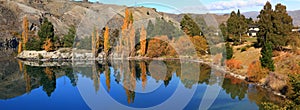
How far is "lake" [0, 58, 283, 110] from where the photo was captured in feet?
72.3

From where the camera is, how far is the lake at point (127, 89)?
22031 millimetres

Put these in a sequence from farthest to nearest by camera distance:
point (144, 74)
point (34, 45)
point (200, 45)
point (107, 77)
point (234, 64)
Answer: point (34, 45)
point (200, 45)
point (144, 74)
point (234, 64)
point (107, 77)

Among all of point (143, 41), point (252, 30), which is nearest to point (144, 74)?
point (143, 41)

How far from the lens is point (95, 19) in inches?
4328

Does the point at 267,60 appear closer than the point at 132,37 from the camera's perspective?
Yes

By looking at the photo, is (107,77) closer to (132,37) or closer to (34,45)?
(132,37)

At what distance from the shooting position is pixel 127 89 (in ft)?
88.7

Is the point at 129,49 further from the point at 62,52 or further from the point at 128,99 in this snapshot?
the point at 128,99

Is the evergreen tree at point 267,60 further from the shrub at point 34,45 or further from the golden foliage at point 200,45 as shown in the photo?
the shrub at point 34,45

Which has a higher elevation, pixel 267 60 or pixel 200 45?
pixel 200 45

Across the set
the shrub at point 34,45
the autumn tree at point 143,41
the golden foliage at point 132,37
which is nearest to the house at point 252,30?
the autumn tree at point 143,41

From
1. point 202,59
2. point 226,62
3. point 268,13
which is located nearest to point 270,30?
point 268,13

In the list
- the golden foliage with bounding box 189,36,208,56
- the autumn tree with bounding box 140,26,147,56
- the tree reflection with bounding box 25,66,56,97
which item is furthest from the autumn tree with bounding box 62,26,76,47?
the golden foliage with bounding box 189,36,208,56

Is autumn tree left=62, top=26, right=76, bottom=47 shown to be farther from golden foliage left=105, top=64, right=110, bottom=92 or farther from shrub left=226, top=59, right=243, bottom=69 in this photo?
shrub left=226, top=59, right=243, bottom=69
